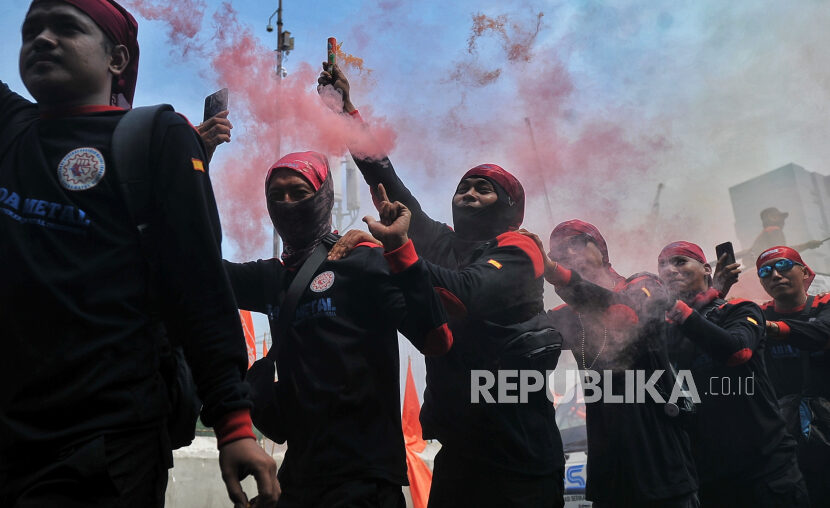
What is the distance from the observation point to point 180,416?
177cm

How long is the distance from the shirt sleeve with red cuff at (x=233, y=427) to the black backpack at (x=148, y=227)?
5.7 inches

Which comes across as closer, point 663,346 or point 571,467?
point 663,346

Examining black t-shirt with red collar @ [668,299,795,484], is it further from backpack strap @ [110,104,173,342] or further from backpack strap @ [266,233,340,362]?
backpack strap @ [110,104,173,342]

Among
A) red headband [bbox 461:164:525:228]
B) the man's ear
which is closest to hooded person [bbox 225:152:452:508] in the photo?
red headband [bbox 461:164:525:228]

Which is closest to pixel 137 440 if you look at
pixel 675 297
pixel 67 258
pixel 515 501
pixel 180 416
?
pixel 180 416

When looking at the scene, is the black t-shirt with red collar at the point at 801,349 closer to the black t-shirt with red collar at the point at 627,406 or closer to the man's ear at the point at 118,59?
the black t-shirt with red collar at the point at 627,406

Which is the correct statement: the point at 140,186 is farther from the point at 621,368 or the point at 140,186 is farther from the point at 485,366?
the point at 621,368

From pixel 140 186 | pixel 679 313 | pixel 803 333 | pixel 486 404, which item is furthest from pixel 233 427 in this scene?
pixel 803 333

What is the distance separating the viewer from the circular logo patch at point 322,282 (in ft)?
10.0

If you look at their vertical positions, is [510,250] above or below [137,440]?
above

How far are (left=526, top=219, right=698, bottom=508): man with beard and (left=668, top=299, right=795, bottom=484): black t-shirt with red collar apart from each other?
48 cm

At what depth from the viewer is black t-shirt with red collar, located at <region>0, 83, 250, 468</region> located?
1.55 metres

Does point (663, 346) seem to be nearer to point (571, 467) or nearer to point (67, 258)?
point (571, 467)

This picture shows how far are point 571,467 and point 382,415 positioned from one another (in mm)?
4467
